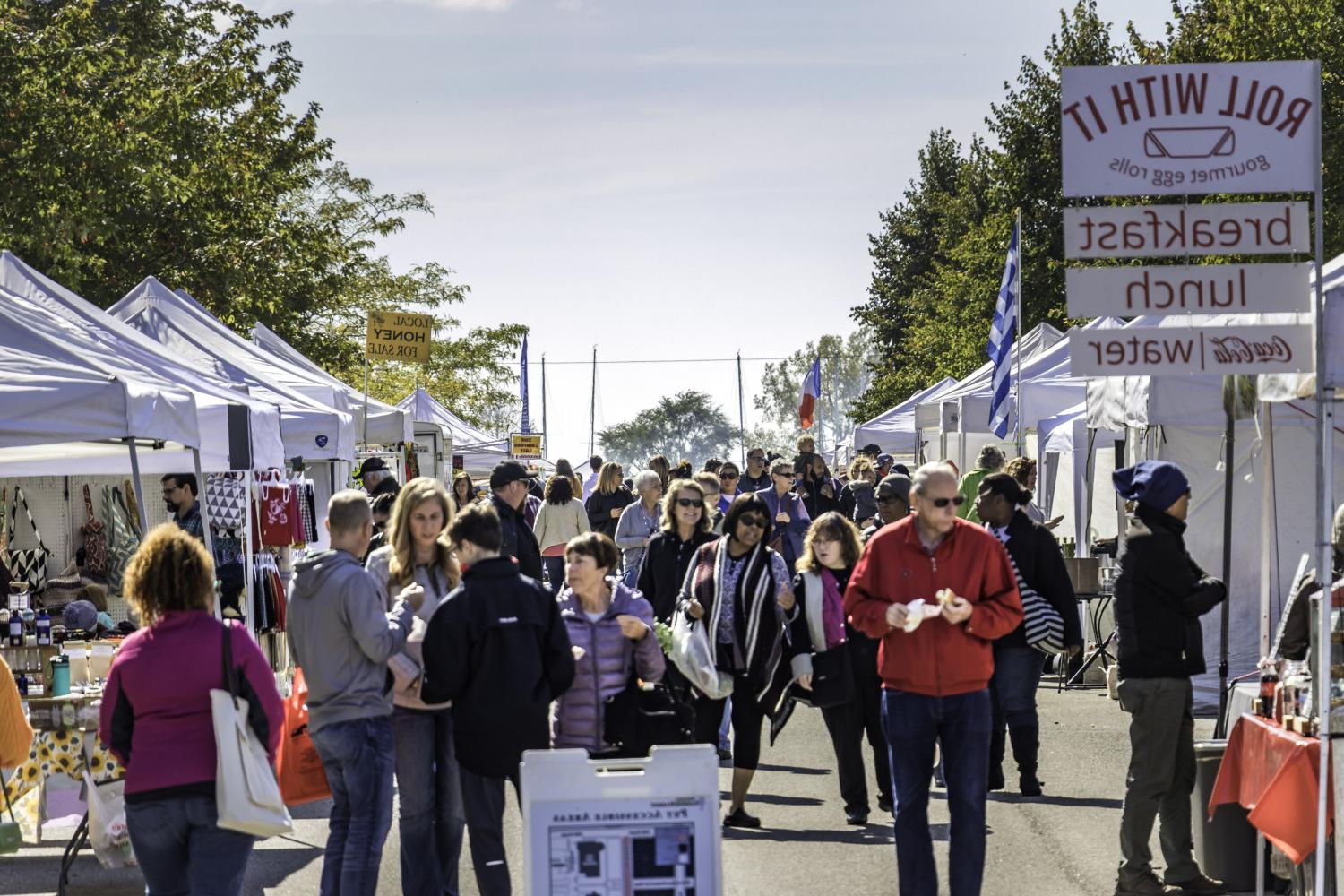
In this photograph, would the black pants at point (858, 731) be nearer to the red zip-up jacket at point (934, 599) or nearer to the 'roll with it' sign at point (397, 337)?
the red zip-up jacket at point (934, 599)

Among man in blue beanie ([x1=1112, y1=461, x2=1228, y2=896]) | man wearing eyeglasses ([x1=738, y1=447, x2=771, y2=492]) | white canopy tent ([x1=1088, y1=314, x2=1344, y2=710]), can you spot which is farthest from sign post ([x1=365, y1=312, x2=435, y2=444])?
man in blue beanie ([x1=1112, y1=461, x2=1228, y2=896])

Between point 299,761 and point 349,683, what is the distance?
844mm

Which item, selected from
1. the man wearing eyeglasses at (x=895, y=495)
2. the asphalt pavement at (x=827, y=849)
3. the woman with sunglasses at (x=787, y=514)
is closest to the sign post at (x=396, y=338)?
the woman with sunglasses at (x=787, y=514)

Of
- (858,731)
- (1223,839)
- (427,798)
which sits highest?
(427,798)

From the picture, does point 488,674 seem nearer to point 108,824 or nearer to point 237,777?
point 237,777

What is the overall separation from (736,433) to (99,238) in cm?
13533

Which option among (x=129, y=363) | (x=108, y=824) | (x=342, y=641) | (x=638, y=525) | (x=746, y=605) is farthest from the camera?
(x=638, y=525)

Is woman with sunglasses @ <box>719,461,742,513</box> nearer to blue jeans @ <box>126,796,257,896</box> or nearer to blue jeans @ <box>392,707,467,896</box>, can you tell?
blue jeans @ <box>392,707,467,896</box>

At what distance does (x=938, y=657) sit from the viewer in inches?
264

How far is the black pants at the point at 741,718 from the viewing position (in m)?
9.23

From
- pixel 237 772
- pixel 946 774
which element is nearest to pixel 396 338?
pixel 946 774

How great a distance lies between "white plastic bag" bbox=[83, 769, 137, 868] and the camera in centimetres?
775

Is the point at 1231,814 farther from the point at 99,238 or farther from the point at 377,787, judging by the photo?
the point at 99,238

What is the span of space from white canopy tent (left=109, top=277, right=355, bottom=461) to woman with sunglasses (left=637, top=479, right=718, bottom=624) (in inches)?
261
